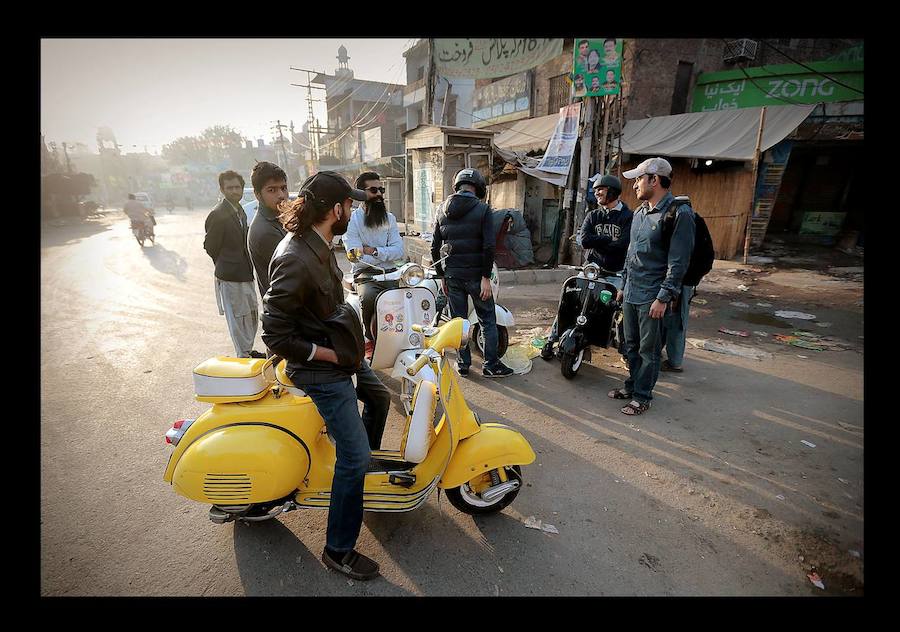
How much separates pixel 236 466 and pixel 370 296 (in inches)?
83.2

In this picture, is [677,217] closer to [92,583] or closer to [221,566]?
[221,566]

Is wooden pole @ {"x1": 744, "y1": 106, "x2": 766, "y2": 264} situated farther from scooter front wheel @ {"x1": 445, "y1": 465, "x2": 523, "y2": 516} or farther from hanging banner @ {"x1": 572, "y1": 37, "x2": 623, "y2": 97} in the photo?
scooter front wheel @ {"x1": 445, "y1": 465, "x2": 523, "y2": 516}

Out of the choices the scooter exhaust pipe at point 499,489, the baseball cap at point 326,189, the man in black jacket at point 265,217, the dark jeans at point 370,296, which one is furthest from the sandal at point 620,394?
the man in black jacket at point 265,217

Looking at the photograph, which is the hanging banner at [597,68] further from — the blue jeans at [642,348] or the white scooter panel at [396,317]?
the white scooter panel at [396,317]

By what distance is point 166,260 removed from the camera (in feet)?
35.2

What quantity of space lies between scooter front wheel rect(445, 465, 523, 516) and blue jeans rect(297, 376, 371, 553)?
568 millimetres

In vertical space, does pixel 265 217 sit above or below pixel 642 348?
above

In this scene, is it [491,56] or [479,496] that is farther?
[491,56]

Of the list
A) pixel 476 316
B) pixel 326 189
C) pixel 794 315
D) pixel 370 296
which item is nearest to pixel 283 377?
pixel 326 189

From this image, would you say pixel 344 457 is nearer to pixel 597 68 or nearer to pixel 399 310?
pixel 399 310

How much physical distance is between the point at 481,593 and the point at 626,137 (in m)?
11.5

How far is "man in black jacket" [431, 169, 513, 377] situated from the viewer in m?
3.78

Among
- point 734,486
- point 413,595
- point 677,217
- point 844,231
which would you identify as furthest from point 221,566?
point 844,231
